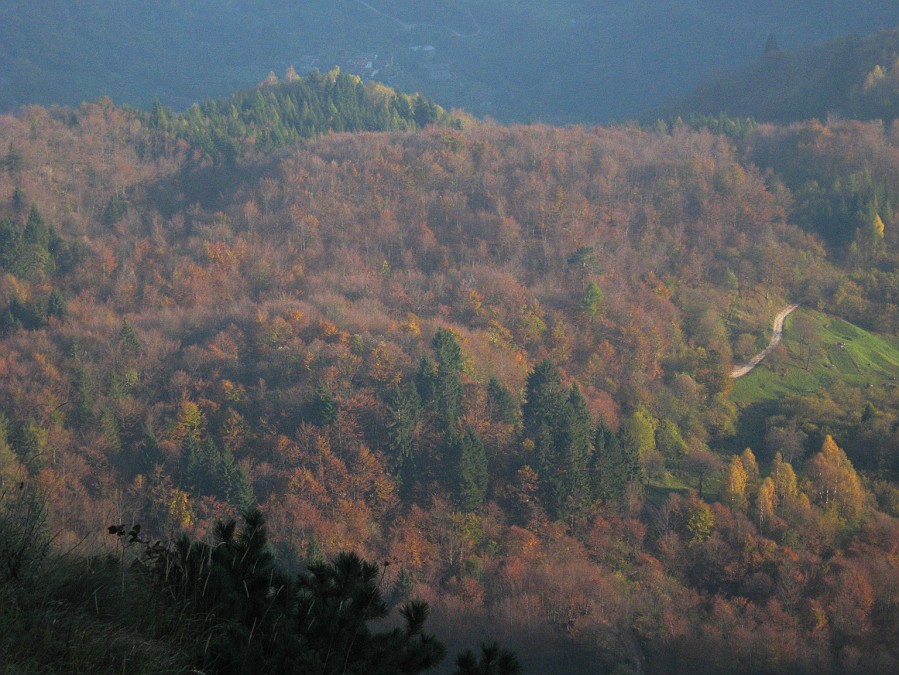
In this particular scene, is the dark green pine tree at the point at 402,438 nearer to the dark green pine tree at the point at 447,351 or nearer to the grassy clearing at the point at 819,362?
the dark green pine tree at the point at 447,351

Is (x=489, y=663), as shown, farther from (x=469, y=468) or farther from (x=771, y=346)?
(x=771, y=346)

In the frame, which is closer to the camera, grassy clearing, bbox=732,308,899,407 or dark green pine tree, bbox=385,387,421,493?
dark green pine tree, bbox=385,387,421,493

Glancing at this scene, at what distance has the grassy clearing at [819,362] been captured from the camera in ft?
238

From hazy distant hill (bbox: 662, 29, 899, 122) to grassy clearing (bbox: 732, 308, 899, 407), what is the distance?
53.7 metres

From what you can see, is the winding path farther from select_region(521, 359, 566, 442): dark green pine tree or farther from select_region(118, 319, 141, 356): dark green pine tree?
select_region(118, 319, 141, 356): dark green pine tree

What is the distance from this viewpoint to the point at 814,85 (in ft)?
453

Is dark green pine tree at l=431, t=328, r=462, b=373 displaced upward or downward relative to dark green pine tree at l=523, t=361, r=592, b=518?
upward

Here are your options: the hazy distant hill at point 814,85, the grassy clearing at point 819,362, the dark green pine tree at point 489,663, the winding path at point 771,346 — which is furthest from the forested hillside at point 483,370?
the hazy distant hill at point 814,85

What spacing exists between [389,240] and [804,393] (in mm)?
49152

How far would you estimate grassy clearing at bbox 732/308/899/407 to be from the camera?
72500 mm

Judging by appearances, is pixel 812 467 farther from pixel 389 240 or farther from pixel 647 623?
pixel 389 240

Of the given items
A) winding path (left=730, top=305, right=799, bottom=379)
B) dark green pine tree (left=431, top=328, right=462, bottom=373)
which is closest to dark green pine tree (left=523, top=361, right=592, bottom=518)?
dark green pine tree (left=431, top=328, right=462, bottom=373)

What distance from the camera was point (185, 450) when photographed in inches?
2141

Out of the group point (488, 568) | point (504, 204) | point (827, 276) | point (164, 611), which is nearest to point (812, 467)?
point (488, 568)
